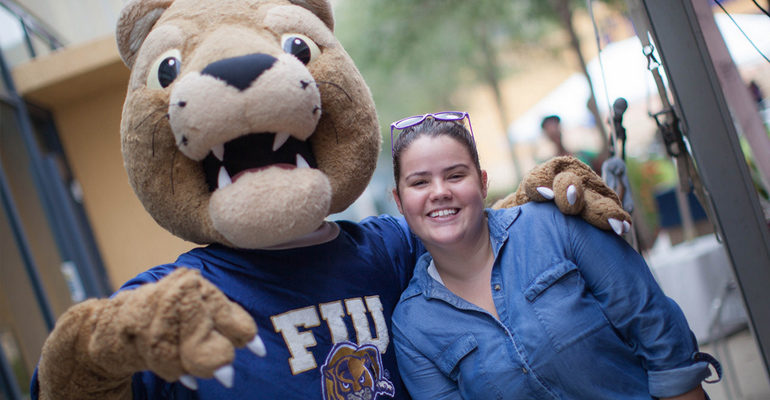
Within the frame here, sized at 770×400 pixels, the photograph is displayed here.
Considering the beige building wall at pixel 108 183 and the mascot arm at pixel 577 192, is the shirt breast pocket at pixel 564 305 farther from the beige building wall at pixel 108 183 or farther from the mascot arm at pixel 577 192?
the beige building wall at pixel 108 183

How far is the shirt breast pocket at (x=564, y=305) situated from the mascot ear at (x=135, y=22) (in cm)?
177

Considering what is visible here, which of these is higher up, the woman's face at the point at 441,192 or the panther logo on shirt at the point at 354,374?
the woman's face at the point at 441,192

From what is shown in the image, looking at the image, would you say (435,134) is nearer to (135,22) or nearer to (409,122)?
(409,122)

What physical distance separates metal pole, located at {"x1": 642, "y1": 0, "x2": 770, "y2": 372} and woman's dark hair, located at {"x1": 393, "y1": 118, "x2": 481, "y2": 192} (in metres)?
0.74

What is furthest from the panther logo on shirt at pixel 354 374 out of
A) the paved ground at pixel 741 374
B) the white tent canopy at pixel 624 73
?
the paved ground at pixel 741 374

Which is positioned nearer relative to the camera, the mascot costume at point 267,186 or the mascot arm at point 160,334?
the mascot arm at point 160,334

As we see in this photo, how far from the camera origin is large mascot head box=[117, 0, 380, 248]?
73.2 inches

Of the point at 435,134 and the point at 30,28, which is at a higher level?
the point at 30,28

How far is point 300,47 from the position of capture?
212 centimetres

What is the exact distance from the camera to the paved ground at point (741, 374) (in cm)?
420

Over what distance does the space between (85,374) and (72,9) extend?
29.0ft

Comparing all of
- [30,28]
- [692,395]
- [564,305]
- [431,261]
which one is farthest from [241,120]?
[30,28]

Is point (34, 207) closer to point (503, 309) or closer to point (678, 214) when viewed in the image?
point (503, 309)

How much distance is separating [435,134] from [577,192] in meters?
0.57
